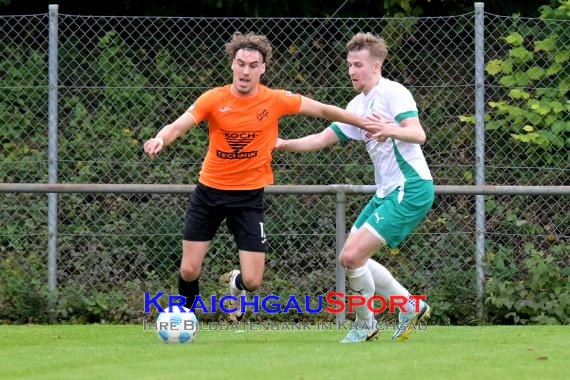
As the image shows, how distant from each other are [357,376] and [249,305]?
370 centimetres

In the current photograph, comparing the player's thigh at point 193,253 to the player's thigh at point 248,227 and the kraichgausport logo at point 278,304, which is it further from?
the kraichgausport logo at point 278,304

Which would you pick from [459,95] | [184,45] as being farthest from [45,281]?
[459,95]

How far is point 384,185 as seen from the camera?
26.3ft

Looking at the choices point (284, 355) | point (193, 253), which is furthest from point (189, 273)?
point (284, 355)

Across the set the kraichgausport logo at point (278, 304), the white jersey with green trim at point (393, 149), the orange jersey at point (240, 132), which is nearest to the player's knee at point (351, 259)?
the white jersey with green trim at point (393, 149)

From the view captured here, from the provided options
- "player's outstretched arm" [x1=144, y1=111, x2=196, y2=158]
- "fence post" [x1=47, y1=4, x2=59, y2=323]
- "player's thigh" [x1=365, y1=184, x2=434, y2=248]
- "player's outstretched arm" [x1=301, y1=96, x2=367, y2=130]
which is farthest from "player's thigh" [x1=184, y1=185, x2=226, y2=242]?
"fence post" [x1=47, y1=4, x2=59, y2=323]

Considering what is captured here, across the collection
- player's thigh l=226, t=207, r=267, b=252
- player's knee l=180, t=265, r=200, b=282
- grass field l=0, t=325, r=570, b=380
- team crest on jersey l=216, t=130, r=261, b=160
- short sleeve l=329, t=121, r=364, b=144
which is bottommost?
grass field l=0, t=325, r=570, b=380

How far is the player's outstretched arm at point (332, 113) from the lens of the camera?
796cm

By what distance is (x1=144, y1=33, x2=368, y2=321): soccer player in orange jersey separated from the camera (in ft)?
26.8

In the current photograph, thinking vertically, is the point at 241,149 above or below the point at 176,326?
above

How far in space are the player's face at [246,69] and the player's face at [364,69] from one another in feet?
2.08

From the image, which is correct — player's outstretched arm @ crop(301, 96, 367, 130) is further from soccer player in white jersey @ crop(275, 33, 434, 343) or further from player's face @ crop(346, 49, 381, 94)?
player's face @ crop(346, 49, 381, 94)

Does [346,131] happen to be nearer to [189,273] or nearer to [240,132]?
[240,132]

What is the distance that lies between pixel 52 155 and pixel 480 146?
11.5 ft
